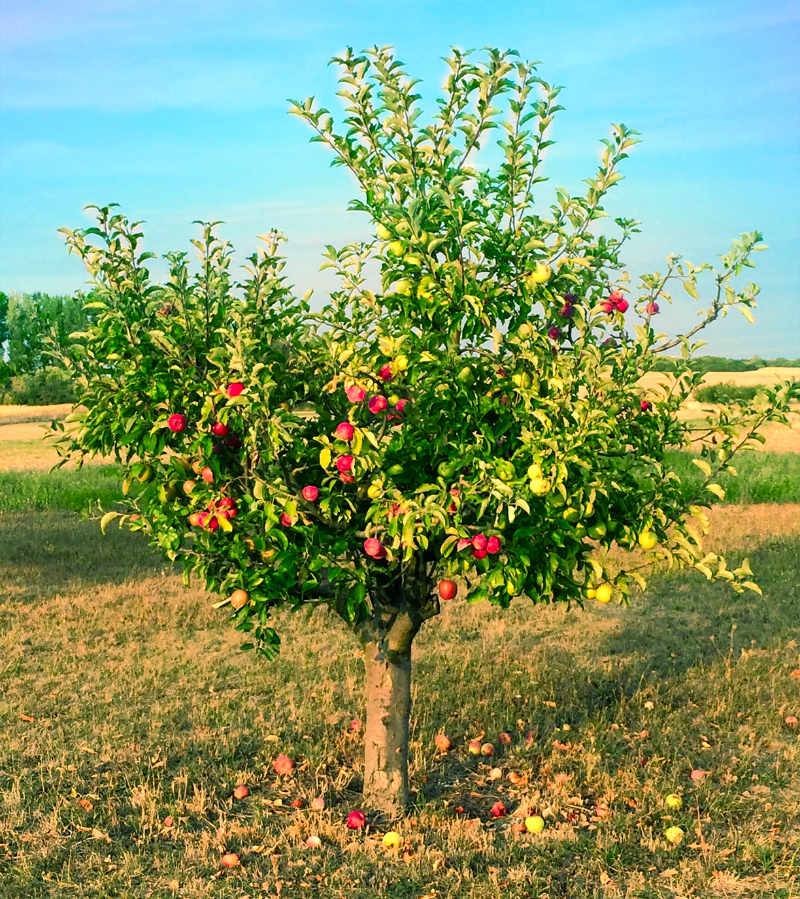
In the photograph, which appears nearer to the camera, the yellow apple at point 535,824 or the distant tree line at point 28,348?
the yellow apple at point 535,824

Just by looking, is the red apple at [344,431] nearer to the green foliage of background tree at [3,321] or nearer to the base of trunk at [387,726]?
the base of trunk at [387,726]

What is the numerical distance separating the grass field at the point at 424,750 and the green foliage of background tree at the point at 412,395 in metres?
1.91

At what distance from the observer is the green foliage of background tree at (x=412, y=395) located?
18.5 ft

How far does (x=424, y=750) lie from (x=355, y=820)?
5.32 feet

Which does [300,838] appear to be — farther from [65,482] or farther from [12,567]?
[65,482]

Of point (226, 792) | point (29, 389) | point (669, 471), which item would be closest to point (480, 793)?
point (226, 792)

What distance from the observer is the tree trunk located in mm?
7383

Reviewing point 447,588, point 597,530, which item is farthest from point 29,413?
point 597,530

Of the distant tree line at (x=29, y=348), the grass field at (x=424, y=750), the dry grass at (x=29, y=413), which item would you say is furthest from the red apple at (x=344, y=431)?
the distant tree line at (x=29, y=348)

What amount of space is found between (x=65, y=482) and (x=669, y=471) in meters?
22.3

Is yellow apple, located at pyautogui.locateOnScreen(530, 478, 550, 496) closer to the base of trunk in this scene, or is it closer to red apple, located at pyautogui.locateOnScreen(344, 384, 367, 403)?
red apple, located at pyautogui.locateOnScreen(344, 384, 367, 403)

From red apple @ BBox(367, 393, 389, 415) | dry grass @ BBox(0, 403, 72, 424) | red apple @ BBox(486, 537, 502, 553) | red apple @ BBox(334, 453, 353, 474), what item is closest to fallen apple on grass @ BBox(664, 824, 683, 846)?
red apple @ BBox(486, 537, 502, 553)

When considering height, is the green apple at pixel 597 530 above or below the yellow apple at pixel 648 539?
above

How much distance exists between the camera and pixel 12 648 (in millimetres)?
11969
